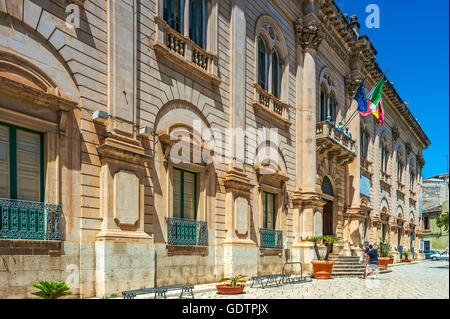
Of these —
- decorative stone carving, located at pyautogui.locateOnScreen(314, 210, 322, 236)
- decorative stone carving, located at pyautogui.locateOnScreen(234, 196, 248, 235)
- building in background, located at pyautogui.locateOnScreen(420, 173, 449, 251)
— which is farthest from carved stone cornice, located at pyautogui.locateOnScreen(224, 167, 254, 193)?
building in background, located at pyautogui.locateOnScreen(420, 173, 449, 251)

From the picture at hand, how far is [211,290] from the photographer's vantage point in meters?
12.3

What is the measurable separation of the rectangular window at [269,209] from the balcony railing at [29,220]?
10064 mm

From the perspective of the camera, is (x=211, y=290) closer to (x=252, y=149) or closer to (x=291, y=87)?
(x=252, y=149)

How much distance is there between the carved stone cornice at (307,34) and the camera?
20.8m

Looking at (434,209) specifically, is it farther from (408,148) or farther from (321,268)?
(321,268)

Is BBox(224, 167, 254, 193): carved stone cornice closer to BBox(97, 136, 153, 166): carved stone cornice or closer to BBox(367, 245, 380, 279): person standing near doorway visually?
BBox(97, 136, 153, 166): carved stone cornice

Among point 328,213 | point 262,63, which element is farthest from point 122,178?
point 328,213

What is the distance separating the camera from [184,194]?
13.5 meters

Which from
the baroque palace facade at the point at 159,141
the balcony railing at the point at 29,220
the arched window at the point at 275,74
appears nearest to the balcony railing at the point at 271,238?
the baroque palace facade at the point at 159,141

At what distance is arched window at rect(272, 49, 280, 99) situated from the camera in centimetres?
1934

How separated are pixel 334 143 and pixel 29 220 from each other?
53.9 ft
